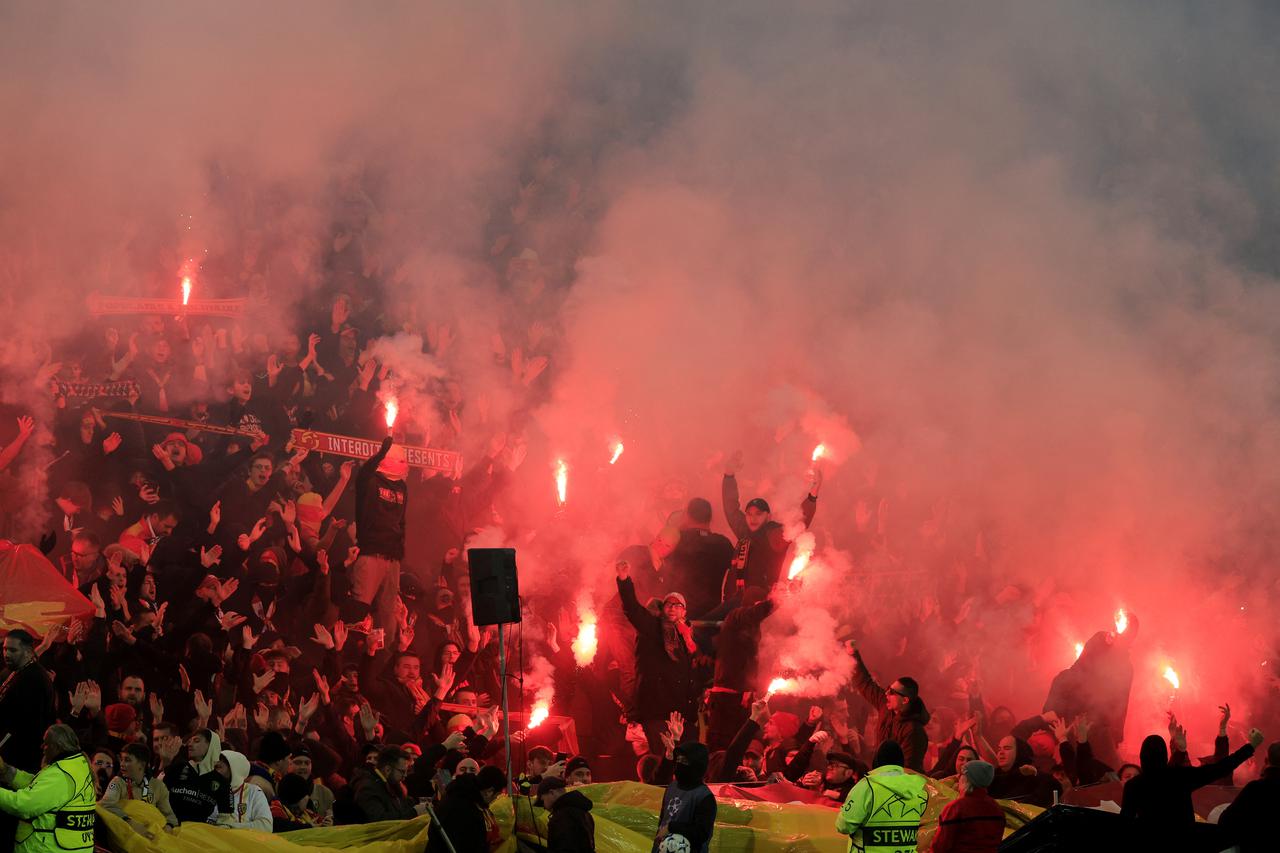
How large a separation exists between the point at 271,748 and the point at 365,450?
A: 7.87m

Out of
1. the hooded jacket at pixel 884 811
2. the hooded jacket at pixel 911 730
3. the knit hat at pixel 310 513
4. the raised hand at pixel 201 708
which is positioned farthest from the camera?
the knit hat at pixel 310 513

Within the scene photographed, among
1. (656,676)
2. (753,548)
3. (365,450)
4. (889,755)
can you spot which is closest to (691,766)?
(889,755)

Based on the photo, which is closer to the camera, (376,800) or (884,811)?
(884,811)

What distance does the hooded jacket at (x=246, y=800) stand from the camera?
6.57 m

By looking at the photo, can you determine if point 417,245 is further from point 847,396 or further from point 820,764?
point 820,764

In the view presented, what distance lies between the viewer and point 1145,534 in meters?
16.6

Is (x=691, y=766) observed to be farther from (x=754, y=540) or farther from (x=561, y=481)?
(x=561, y=481)

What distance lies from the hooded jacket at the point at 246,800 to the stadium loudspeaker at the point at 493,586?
1.82 m

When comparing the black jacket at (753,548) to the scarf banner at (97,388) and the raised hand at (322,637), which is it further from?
the scarf banner at (97,388)

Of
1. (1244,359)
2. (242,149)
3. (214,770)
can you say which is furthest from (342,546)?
(1244,359)

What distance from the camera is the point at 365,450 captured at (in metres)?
15.0

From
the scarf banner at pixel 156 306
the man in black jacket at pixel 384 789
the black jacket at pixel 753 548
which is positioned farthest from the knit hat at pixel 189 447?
the man in black jacket at pixel 384 789

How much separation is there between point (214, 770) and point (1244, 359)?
51.7 ft

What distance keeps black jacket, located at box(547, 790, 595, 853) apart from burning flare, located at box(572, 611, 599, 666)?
8597mm
